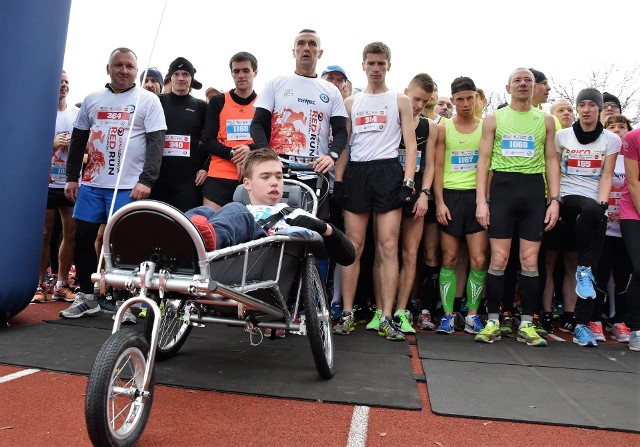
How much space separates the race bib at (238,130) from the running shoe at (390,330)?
6.57 ft

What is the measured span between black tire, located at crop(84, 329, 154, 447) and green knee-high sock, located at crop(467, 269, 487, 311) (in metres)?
3.47

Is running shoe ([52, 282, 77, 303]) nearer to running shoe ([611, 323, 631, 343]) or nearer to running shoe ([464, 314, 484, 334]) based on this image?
running shoe ([464, 314, 484, 334])

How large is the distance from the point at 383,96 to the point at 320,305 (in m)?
2.23

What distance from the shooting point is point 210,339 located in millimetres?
4504

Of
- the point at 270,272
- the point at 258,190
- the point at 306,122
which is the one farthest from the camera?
the point at 306,122

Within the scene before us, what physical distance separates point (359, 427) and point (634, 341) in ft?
10.6

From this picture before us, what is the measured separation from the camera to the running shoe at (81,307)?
502 centimetres

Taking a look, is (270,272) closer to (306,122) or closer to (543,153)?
(306,122)

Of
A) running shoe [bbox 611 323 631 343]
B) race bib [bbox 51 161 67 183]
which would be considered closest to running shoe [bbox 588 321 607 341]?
running shoe [bbox 611 323 631 343]

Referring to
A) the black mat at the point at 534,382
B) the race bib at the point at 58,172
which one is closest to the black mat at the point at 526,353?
the black mat at the point at 534,382

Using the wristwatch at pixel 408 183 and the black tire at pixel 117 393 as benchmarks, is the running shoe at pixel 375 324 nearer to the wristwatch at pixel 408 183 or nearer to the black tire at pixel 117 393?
the wristwatch at pixel 408 183

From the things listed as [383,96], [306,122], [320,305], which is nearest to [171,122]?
[306,122]

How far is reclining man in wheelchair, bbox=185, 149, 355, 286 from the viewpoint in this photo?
10.0 ft

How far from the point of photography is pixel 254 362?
12.6 feet
